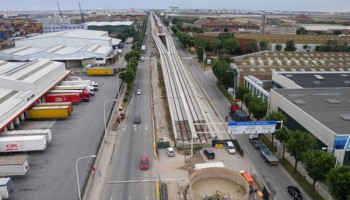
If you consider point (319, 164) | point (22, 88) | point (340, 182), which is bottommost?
point (319, 164)

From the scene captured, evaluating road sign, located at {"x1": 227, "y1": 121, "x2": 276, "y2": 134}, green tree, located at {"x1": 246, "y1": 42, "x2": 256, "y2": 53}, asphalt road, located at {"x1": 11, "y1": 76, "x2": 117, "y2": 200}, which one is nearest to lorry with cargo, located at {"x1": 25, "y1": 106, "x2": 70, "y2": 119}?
asphalt road, located at {"x1": 11, "y1": 76, "x2": 117, "y2": 200}

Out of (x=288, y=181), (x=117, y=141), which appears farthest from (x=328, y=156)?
(x=117, y=141)

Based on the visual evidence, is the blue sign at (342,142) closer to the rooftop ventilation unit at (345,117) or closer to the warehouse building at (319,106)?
the warehouse building at (319,106)

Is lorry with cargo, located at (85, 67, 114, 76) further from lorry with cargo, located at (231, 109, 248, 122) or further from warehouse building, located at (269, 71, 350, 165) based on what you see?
warehouse building, located at (269, 71, 350, 165)

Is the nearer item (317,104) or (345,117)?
(345,117)

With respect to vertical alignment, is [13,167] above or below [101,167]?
above

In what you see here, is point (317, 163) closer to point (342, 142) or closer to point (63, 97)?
point (342, 142)

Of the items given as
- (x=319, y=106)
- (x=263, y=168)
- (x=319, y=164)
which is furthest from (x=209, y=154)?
(x=319, y=106)

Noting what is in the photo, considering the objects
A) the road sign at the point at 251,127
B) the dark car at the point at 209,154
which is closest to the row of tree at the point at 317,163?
the road sign at the point at 251,127
